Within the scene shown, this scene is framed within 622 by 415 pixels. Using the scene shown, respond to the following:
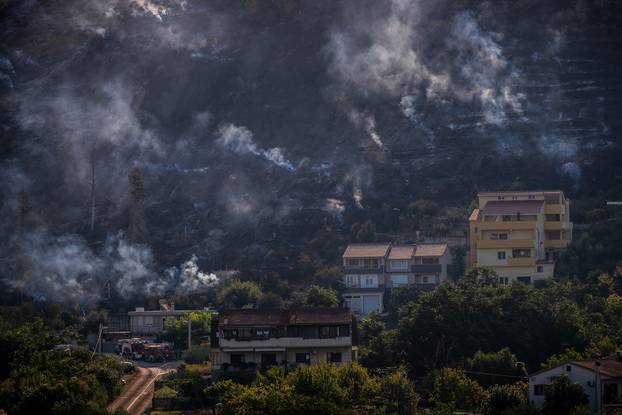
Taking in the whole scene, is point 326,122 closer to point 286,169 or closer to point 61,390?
point 286,169

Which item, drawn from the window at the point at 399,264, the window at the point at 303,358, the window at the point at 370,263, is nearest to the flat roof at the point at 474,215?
the window at the point at 399,264

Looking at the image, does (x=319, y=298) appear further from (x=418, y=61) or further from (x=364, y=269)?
(x=418, y=61)

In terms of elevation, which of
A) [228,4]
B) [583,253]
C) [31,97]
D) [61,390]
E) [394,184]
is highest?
[228,4]

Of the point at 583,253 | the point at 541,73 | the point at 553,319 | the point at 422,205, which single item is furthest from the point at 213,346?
the point at 541,73

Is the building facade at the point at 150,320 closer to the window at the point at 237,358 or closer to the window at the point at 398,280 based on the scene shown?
the window at the point at 398,280

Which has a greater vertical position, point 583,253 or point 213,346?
point 583,253

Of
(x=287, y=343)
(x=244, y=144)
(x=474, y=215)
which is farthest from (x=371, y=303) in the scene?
(x=244, y=144)

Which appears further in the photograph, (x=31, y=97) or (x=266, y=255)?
(x=31, y=97)
